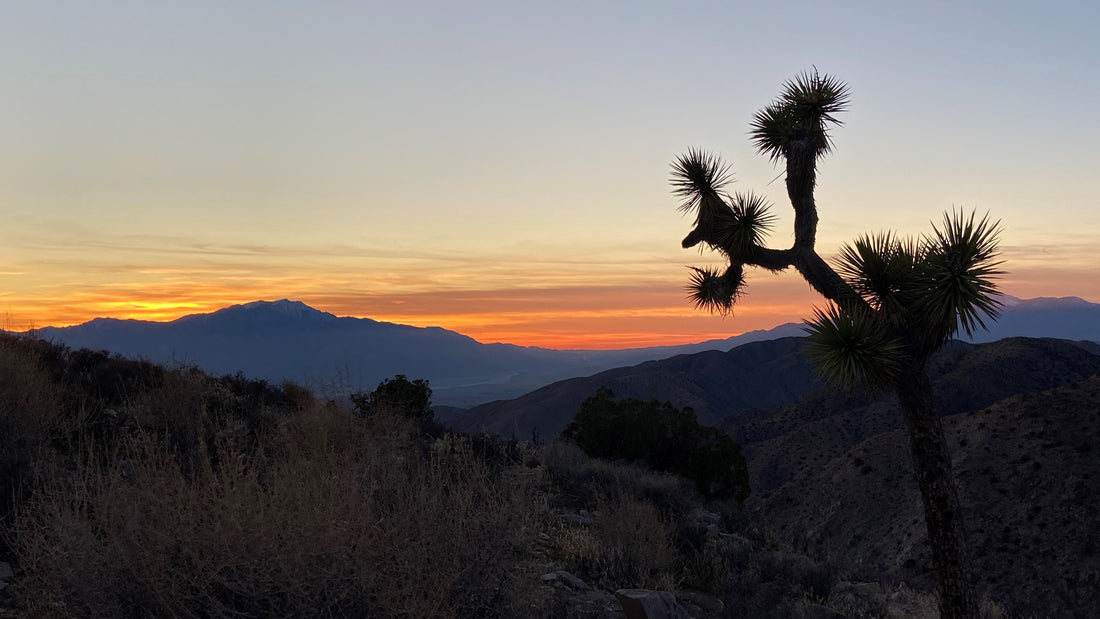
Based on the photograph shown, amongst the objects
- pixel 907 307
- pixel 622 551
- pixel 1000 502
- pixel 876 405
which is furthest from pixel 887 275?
pixel 876 405

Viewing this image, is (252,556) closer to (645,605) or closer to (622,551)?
(645,605)

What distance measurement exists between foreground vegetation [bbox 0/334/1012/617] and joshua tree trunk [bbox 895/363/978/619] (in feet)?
3.78

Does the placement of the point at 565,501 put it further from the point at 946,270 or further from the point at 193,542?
the point at 193,542

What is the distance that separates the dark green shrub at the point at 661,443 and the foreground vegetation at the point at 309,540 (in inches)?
409

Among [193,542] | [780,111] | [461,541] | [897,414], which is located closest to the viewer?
[193,542]

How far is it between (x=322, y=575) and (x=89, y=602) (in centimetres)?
146

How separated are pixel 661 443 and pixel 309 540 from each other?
19734mm

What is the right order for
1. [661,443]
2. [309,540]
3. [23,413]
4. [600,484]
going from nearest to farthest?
[309,540]
[23,413]
[600,484]
[661,443]

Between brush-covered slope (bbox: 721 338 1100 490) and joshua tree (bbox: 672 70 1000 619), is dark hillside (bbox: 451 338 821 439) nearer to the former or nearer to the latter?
brush-covered slope (bbox: 721 338 1100 490)

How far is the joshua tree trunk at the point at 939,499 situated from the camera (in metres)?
10.1

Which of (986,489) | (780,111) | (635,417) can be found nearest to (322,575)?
(780,111)

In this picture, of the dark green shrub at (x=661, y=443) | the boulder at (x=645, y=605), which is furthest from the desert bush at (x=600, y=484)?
the boulder at (x=645, y=605)

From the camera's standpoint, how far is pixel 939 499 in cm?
1018

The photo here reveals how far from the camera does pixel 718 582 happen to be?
940 centimetres
